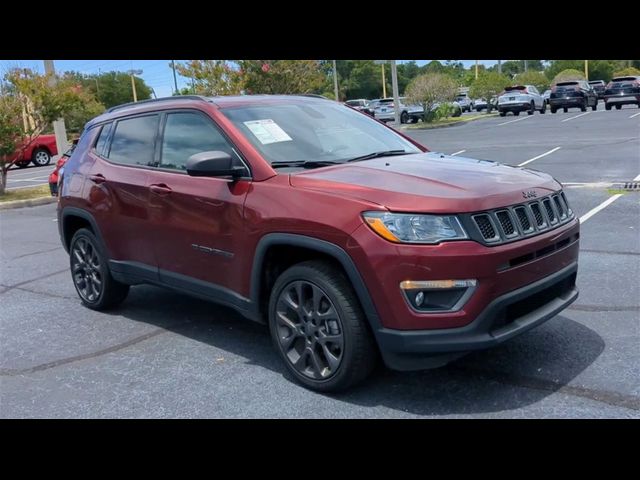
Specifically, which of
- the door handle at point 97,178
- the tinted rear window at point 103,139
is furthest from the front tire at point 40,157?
the door handle at point 97,178

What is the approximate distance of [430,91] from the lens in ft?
112

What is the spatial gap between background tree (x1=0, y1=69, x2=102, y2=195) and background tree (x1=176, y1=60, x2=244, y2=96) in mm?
5310

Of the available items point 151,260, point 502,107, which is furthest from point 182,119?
point 502,107

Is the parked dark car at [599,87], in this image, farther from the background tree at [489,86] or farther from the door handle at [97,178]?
the door handle at [97,178]

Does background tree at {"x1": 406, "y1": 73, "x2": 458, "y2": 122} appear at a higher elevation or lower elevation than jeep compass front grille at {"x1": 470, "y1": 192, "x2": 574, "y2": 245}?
higher

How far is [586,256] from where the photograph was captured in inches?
266

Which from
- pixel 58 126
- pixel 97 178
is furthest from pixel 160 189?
pixel 58 126

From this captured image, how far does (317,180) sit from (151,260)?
1.83 metres

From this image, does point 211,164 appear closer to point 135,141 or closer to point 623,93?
point 135,141

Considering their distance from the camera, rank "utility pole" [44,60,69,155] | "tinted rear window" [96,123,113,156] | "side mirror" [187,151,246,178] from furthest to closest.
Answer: "utility pole" [44,60,69,155], "tinted rear window" [96,123,113,156], "side mirror" [187,151,246,178]

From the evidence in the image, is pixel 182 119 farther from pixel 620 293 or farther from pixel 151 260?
pixel 620 293

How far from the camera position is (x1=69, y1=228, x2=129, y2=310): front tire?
5.75 m

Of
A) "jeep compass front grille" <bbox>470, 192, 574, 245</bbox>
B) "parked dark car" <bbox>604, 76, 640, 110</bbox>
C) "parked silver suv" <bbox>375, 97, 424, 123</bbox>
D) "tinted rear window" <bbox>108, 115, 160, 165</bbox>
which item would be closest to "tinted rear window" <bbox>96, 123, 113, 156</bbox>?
"tinted rear window" <bbox>108, 115, 160, 165</bbox>

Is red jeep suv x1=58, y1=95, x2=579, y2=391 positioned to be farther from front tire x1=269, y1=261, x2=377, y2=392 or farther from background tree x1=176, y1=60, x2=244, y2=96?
background tree x1=176, y1=60, x2=244, y2=96
